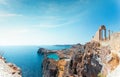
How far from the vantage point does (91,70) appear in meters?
44.7

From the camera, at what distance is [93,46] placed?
1886 inches

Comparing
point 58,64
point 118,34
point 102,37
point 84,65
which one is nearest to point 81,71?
point 84,65

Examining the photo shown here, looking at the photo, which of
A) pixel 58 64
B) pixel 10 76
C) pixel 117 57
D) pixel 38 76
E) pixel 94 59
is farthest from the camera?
pixel 38 76

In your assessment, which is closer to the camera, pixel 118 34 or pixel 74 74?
pixel 118 34

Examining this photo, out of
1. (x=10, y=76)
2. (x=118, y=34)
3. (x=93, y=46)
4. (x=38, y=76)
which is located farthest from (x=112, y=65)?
(x=38, y=76)

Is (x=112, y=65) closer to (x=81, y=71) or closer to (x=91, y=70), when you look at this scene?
(x=91, y=70)

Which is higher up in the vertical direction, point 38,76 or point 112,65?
point 112,65

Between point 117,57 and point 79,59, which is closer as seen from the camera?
point 117,57

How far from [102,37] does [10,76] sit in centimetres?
4414

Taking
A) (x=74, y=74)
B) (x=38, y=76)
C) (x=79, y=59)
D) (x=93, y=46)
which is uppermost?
(x=93, y=46)

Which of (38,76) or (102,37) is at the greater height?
(102,37)

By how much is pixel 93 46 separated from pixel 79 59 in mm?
7403

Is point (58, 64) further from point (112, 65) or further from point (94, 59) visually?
point (112, 65)

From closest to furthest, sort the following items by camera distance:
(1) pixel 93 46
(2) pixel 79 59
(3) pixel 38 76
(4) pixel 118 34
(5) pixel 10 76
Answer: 1. (5) pixel 10 76
2. (4) pixel 118 34
3. (1) pixel 93 46
4. (2) pixel 79 59
5. (3) pixel 38 76
